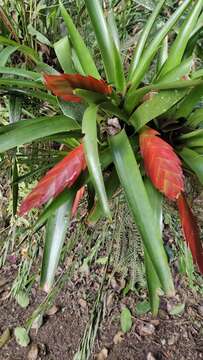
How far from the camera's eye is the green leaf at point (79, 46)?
3.41 ft

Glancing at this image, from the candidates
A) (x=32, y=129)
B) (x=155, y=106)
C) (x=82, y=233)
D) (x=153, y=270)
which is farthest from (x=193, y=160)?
(x=82, y=233)

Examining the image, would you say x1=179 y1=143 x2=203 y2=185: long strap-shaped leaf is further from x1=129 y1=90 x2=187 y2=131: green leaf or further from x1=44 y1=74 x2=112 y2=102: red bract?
x1=44 y1=74 x2=112 y2=102: red bract

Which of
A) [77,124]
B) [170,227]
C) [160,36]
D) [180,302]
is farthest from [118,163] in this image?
[180,302]

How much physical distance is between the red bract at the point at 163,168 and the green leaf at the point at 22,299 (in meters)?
0.94

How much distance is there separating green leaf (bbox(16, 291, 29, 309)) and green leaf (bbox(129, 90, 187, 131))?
0.90 meters

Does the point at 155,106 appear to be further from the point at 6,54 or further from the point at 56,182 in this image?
the point at 6,54

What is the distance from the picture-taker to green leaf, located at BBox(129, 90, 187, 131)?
0.92 m

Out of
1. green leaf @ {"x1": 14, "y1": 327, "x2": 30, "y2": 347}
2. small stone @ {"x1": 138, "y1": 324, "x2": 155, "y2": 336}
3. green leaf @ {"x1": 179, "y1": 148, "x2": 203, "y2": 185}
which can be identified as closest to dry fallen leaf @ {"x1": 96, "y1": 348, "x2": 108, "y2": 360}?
small stone @ {"x1": 138, "y1": 324, "x2": 155, "y2": 336}

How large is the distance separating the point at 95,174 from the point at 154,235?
0.16m

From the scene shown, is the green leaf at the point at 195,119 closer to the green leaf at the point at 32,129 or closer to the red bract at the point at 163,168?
the red bract at the point at 163,168

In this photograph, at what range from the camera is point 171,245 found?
5.47ft

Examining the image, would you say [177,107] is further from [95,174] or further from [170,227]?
[170,227]

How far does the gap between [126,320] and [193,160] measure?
805 mm

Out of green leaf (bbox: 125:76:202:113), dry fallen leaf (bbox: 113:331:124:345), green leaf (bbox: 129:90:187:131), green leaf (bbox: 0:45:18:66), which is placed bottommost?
dry fallen leaf (bbox: 113:331:124:345)
